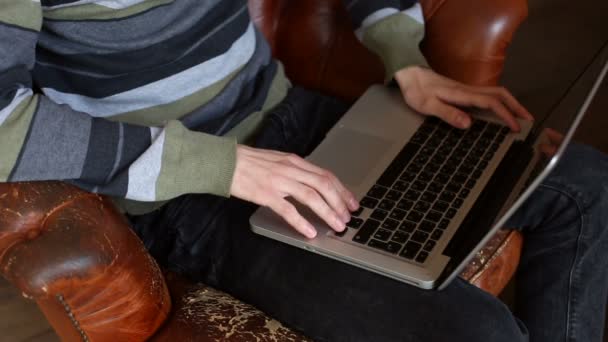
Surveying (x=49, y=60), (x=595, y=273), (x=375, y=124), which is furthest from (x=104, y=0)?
(x=595, y=273)

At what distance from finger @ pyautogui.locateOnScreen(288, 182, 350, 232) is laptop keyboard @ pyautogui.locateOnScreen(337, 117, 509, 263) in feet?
0.08

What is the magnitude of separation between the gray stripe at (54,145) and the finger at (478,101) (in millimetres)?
566

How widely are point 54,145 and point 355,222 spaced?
0.40m

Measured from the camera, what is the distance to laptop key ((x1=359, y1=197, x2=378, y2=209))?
3.37ft

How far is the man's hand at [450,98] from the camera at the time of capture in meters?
1.17

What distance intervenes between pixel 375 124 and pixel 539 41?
3.68 feet

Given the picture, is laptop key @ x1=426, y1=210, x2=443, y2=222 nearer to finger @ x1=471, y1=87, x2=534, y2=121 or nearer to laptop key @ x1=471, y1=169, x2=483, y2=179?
laptop key @ x1=471, y1=169, x2=483, y2=179

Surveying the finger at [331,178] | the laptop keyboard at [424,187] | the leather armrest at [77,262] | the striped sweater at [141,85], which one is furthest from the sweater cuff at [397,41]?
the leather armrest at [77,262]

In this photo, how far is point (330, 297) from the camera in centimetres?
94

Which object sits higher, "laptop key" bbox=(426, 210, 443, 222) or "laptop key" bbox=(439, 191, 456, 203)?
"laptop key" bbox=(426, 210, 443, 222)

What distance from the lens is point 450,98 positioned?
1.18m

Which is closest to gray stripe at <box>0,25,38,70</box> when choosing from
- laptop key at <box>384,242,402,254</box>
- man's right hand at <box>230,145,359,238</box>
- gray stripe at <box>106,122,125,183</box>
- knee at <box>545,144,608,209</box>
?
gray stripe at <box>106,122,125,183</box>

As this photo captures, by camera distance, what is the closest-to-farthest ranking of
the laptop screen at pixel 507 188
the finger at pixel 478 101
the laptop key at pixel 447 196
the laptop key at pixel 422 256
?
the laptop screen at pixel 507 188 < the laptop key at pixel 422 256 < the laptop key at pixel 447 196 < the finger at pixel 478 101

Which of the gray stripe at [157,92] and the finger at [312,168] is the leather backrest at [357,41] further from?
the finger at [312,168]
